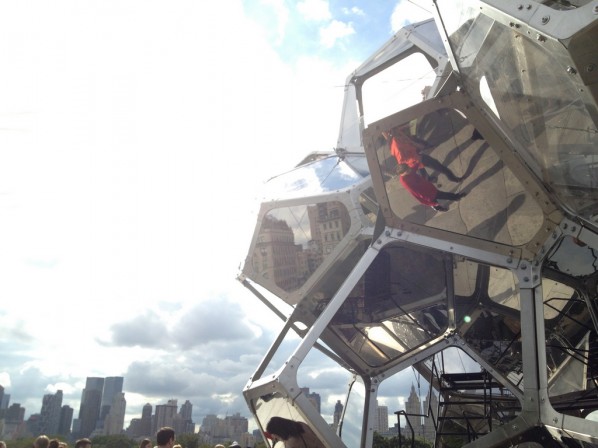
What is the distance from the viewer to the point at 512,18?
200 inches

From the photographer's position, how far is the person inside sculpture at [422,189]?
7383 millimetres

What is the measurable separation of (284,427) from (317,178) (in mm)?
5061

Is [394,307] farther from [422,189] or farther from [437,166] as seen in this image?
[437,166]

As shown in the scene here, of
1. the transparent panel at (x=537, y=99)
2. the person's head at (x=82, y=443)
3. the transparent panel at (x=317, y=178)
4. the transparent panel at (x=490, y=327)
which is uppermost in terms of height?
the transparent panel at (x=317, y=178)

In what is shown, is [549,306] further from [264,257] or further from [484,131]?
[264,257]

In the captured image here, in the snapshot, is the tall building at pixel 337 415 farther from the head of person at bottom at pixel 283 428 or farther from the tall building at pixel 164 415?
the tall building at pixel 164 415

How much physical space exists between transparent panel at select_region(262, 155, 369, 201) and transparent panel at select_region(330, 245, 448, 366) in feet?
5.69

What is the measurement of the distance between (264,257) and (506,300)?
4719 mm

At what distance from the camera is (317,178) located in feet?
34.6

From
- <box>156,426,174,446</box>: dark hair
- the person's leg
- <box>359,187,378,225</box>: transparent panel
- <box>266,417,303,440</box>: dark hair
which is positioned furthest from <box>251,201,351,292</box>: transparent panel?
<box>156,426,174,446</box>: dark hair

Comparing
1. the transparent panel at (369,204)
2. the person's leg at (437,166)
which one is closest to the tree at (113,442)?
the transparent panel at (369,204)

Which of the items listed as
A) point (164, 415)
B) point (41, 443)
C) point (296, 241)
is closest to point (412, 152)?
point (296, 241)

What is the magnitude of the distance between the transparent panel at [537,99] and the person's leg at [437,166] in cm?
112

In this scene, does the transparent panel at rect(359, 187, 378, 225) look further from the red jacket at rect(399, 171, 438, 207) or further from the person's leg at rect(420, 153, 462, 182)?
the person's leg at rect(420, 153, 462, 182)
